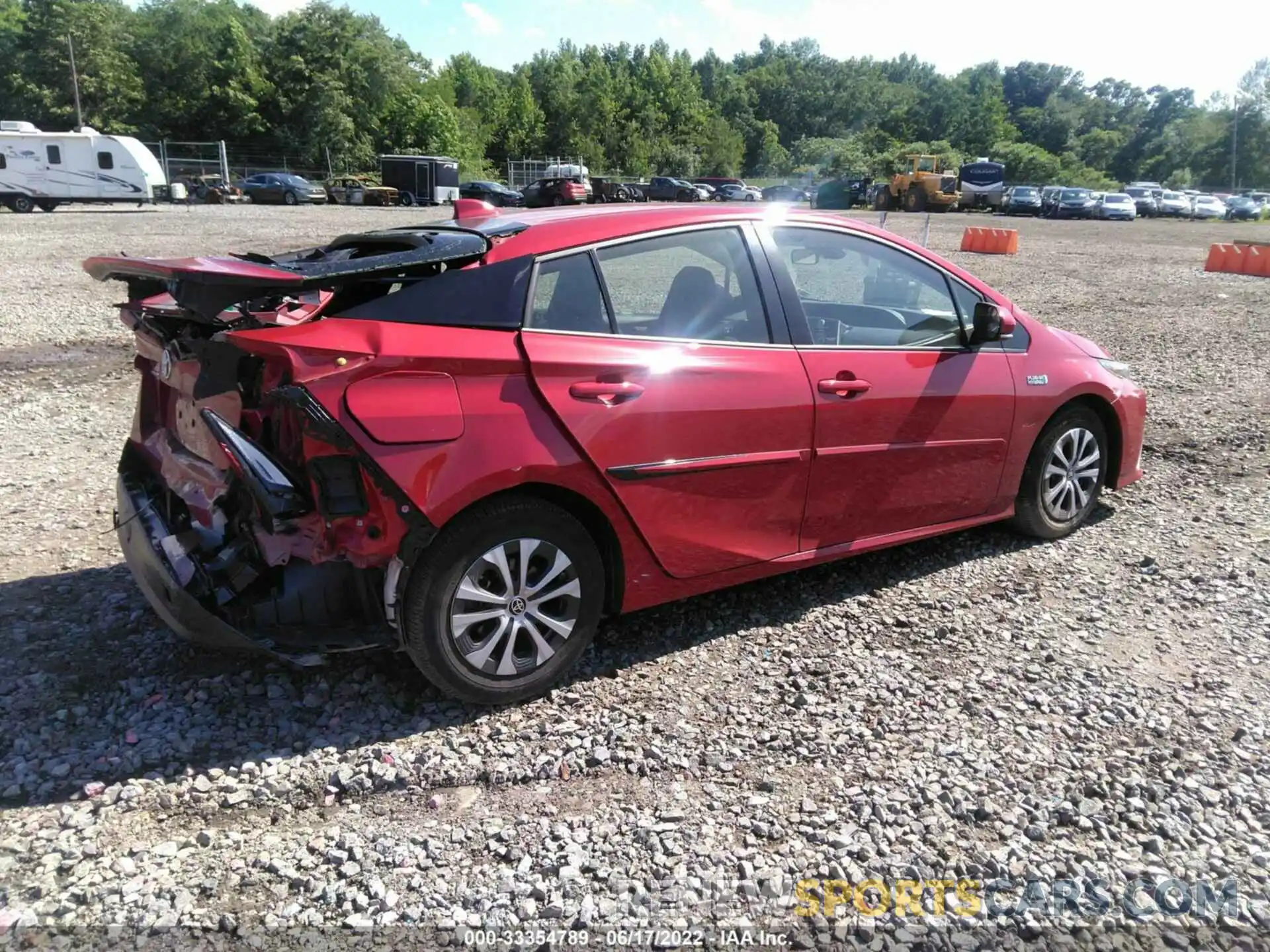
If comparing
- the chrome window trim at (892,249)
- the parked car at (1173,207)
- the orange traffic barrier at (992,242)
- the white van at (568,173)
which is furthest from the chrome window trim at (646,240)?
the parked car at (1173,207)

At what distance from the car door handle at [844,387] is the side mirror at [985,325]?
787 mm

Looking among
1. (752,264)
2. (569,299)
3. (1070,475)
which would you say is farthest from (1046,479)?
(569,299)

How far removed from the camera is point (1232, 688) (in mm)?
3662

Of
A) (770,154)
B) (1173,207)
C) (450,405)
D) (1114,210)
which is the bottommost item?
(450,405)

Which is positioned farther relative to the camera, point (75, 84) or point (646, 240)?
point (75, 84)

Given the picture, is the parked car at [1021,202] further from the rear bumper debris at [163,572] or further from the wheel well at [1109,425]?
the rear bumper debris at [163,572]

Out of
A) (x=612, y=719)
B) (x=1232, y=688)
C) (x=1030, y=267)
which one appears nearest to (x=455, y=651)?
(x=612, y=719)

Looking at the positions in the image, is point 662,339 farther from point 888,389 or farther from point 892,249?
point 892,249

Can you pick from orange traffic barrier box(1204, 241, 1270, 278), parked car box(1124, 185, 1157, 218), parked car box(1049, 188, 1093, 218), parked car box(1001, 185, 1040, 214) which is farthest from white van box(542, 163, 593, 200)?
orange traffic barrier box(1204, 241, 1270, 278)

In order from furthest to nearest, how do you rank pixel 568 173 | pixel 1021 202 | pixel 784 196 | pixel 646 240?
pixel 568 173
pixel 1021 202
pixel 784 196
pixel 646 240

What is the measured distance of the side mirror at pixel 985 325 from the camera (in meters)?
4.45

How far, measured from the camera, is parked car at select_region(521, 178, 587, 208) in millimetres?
37781

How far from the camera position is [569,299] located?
3.50 m

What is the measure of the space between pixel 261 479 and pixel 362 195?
157 feet
